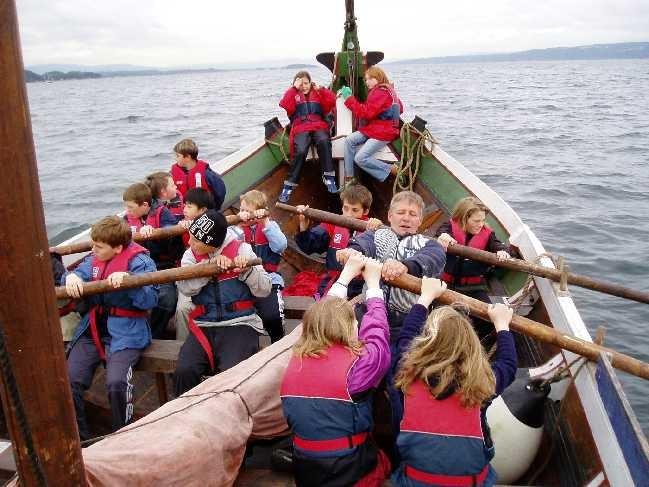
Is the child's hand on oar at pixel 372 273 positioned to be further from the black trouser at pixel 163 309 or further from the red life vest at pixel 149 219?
the red life vest at pixel 149 219

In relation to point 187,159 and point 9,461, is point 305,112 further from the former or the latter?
point 9,461

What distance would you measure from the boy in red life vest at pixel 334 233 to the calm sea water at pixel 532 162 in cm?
345

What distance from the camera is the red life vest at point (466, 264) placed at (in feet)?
15.2

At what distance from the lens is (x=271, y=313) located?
3.93m

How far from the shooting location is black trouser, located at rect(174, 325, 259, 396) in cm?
337

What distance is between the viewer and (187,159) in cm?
580

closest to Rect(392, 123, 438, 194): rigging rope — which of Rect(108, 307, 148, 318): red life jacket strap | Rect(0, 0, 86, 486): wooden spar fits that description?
Rect(108, 307, 148, 318): red life jacket strap

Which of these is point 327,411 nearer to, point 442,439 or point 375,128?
point 442,439

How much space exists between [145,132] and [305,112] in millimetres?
23581

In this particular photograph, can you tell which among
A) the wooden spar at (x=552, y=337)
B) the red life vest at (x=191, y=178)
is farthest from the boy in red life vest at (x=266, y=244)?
the wooden spar at (x=552, y=337)

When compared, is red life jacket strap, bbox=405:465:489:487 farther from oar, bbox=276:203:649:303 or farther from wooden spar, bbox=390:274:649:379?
oar, bbox=276:203:649:303

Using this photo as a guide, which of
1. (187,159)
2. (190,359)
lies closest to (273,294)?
(190,359)

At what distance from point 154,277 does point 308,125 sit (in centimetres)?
449

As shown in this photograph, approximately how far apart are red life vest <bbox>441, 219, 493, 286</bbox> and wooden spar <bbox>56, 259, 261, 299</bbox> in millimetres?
2092
